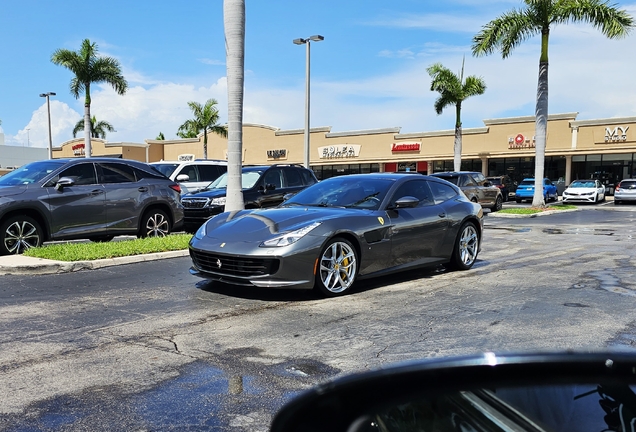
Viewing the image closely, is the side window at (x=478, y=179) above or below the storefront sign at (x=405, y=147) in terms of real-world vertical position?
below

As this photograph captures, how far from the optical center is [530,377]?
129 cm

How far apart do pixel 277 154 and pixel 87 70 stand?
2145 cm

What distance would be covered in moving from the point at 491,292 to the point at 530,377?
6113mm

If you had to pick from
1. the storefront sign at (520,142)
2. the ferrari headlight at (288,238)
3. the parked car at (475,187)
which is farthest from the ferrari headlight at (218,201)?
the storefront sign at (520,142)

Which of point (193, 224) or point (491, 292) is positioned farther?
point (193, 224)

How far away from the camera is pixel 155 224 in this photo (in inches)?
465

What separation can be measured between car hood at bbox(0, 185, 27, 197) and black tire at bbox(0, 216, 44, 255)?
0.40 m

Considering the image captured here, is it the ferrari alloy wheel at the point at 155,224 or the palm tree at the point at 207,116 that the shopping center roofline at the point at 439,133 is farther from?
the ferrari alloy wheel at the point at 155,224

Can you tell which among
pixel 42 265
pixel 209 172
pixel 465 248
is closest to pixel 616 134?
pixel 209 172

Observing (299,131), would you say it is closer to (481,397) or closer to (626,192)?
(626,192)

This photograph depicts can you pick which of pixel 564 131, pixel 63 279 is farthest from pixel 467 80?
pixel 63 279

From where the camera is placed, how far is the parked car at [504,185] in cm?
3462

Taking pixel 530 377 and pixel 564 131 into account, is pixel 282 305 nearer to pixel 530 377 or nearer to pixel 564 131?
pixel 530 377

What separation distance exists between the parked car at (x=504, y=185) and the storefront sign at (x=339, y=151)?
15.0 meters
